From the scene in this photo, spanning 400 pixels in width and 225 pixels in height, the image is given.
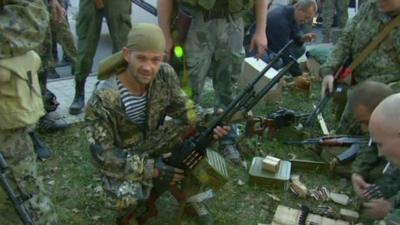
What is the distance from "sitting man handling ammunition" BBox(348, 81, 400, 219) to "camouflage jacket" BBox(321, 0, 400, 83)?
50 cm

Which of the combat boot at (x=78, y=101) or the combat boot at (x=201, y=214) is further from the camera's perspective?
the combat boot at (x=78, y=101)

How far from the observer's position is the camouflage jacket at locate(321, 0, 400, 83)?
3.85m

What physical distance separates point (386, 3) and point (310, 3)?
121 inches

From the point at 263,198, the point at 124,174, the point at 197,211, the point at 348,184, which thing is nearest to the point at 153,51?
the point at 124,174

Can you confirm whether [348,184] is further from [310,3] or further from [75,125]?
[310,3]

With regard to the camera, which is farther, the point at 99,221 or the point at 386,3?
the point at 386,3

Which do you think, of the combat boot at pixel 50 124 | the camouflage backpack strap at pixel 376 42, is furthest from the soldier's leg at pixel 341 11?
the combat boot at pixel 50 124

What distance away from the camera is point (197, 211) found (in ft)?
11.1

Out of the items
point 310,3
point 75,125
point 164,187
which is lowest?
point 75,125

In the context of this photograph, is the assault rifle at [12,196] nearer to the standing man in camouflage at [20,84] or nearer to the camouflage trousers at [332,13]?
the standing man in camouflage at [20,84]

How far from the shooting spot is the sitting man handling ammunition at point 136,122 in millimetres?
2920

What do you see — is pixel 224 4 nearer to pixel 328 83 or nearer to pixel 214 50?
pixel 214 50

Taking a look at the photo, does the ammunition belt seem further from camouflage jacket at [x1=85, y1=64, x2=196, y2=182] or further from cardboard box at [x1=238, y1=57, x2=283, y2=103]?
cardboard box at [x1=238, y1=57, x2=283, y2=103]

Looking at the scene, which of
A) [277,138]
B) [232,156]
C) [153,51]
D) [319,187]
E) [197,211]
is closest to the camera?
[153,51]
